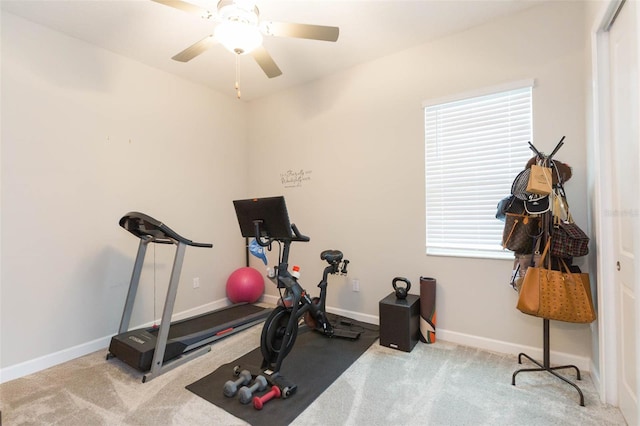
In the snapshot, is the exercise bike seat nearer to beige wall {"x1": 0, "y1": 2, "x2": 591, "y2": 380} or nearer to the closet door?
beige wall {"x1": 0, "y1": 2, "x2": 591, "y2": 380}

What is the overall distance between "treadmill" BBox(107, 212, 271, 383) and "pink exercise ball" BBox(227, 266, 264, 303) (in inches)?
24.0

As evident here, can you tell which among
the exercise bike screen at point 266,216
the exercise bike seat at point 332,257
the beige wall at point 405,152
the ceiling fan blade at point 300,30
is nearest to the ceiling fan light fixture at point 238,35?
the ceiling fan blade at point 300,30

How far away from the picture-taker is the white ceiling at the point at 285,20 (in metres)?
2.40

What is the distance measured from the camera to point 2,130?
2342mm

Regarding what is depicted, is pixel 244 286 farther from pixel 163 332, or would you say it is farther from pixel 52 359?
pixel 52 359

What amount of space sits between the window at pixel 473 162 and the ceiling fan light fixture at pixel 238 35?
1.80 meters

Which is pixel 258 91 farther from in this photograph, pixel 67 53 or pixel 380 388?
pixel 380 388

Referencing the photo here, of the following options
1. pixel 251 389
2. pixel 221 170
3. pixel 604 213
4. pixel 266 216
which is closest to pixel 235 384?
pixel 251 389

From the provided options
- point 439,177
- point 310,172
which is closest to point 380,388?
point 439,177

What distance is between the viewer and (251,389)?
198 centimetres

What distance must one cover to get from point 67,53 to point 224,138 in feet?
5.81

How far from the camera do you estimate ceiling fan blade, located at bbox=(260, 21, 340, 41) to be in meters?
1.94

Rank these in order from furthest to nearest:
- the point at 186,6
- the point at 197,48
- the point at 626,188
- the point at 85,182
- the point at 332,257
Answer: the point at 332,257, the point at 85,182, the point at 197,48, the point at 186,6, the point at 626,188

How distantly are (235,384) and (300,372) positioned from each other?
1.76 feet
